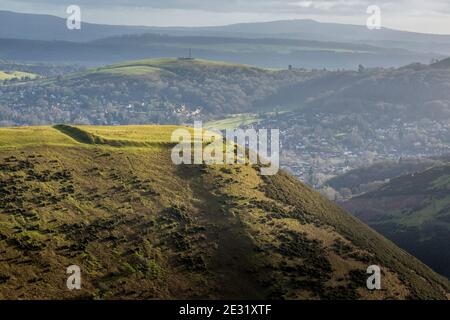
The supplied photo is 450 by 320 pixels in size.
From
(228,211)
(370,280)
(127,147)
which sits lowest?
(370,280)

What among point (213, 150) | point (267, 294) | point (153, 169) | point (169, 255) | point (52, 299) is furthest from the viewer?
point (213, 150)

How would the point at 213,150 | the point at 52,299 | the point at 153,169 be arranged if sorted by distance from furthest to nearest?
the point at 213,150 → the point at 153,169 → the point at 52,299

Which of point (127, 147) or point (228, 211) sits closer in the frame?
point (228, 211)

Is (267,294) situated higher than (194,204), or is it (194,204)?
(194,204)

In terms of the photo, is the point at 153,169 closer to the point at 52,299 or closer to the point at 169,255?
the point at 169,255
